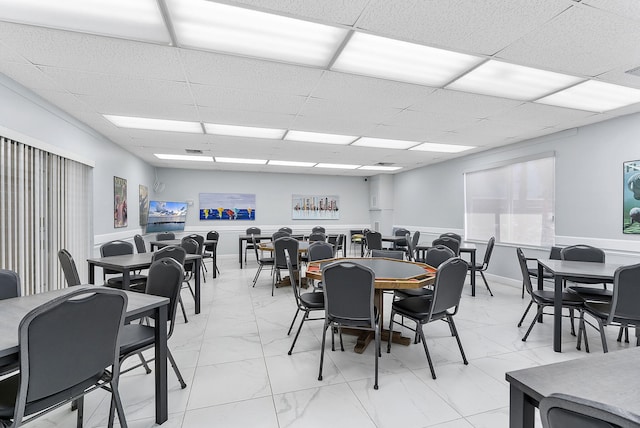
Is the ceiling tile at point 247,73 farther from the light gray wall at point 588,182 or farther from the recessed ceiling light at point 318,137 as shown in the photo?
the light gray wall at point 588,182

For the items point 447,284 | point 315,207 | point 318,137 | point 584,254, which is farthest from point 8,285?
point 315,207

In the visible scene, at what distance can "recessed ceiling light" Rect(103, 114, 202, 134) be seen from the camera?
4.26 meters

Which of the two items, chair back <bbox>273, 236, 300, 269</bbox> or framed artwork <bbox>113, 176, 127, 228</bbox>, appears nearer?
chair back <bbox>273, 236, 300, 269</bbox>

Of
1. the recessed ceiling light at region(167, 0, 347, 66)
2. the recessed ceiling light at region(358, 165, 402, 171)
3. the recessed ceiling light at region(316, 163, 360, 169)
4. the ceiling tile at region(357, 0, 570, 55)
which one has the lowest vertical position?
the recessed ceiling light at region(358, 165, 402, 171)

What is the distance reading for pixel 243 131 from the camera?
4.91 meters

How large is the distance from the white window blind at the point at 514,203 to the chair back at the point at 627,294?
2917 mm

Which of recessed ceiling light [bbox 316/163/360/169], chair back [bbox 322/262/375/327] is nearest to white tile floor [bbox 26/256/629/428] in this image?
chair back [bbox 322/262/375/327]

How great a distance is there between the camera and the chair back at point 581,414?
570 millimetres

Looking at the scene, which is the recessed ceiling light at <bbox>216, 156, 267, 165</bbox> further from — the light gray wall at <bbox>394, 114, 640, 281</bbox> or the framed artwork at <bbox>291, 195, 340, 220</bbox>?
the light gray wall at <bbox>394, 114, 640, 281</bbox>

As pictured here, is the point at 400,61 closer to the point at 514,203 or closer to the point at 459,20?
the point at 459,20

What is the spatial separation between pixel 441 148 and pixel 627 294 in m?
4.20

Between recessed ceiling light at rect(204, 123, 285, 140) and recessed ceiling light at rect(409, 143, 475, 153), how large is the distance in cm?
284

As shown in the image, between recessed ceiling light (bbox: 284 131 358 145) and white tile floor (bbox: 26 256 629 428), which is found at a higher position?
recessed ceiling light (bbox: 284 131 358 145)

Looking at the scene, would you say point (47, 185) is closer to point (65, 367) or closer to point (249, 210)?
point (65, 367)
